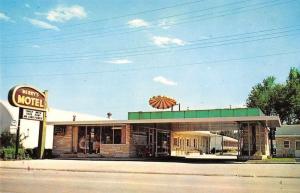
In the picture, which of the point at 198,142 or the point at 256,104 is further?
the point at 256,104

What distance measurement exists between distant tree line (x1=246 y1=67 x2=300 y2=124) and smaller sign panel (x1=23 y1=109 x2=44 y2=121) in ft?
150

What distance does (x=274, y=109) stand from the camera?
69625 millimetres

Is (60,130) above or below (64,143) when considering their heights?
above

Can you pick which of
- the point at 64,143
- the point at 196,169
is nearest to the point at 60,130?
the point at 64,143

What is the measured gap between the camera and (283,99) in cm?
6819

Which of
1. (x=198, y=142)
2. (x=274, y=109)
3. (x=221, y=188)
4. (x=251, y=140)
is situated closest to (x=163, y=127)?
(x=251, y=140)

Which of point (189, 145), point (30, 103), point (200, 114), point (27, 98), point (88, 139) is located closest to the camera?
point (27, 98)

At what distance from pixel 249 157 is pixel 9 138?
784 inches

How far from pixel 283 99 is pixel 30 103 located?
1895 inches

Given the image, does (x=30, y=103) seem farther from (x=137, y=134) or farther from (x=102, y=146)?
(x=137, y=134)

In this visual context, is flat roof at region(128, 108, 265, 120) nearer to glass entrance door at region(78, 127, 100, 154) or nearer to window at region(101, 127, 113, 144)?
window at region(101, 127, 113, 144)

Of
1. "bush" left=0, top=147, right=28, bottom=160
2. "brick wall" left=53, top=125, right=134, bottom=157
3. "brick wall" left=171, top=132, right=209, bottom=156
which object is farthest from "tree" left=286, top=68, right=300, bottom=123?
"bush" left=0, top=147, right=28, bottom=160

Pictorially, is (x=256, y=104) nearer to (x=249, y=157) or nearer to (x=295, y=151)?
(x=295, y=151)

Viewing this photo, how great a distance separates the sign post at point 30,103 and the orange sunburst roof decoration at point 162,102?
1557 cm
